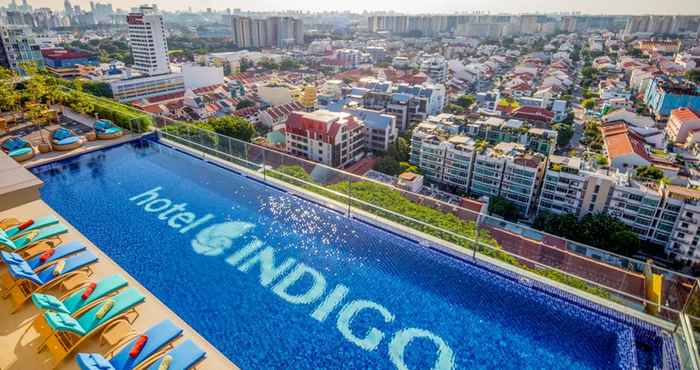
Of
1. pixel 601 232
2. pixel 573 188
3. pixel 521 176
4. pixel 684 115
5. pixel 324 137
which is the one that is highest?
pixel 684 115

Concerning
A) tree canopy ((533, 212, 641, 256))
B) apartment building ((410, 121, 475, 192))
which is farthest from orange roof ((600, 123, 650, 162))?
apartment building ((410, 121, 475, 192))

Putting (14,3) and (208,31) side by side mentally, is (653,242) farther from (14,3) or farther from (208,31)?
(14,3)

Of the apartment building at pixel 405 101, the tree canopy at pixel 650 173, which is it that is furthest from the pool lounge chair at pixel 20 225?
the apartment building at pixel 405 101

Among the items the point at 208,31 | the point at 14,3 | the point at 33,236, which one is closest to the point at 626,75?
the point at 33,236

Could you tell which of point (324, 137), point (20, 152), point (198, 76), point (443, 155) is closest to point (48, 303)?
point (20, 152)

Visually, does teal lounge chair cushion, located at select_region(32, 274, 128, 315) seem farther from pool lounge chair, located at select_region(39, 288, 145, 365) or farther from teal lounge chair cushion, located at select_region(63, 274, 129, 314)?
pool lounge chair, located at select_region(39, 288, 145, 365)

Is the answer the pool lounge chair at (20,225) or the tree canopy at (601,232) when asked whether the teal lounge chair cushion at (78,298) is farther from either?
the tree canopy at (601,232)

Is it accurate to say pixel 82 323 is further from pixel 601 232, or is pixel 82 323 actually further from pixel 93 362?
pixel 601 232
